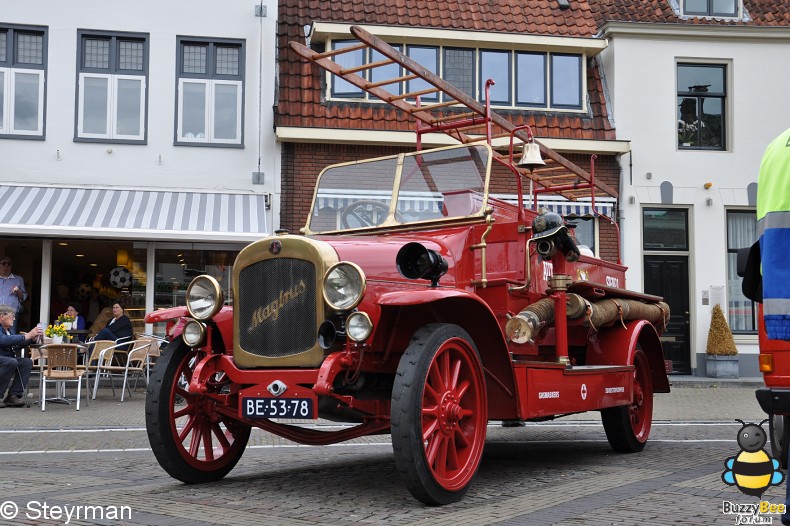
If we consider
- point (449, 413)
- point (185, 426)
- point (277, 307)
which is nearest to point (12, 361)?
point (185, 426)

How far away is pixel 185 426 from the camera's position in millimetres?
6789

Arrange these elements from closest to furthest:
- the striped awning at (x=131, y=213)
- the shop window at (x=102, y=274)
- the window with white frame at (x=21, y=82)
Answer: the striped awning at (x=131, y=213), the shop window at (x=102, y=274), the window with white frame at (x=21, y=82)

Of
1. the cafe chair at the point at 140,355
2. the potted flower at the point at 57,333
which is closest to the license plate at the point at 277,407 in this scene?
the cafe chair at the point at 140,355

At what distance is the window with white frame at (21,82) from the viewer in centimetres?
1786

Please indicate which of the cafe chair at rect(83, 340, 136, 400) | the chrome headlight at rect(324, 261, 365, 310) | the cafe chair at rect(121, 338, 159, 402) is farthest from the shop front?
the chrome headlight at rect(324, 261, 365, 310)

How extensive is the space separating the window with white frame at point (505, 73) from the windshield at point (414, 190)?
37.1ft

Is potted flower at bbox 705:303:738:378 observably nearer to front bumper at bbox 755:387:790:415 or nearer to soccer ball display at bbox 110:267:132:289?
soccer ball display at bbox 110:267:132:289

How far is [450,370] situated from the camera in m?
6.25

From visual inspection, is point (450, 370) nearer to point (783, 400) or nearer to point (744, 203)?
point (783, 400)

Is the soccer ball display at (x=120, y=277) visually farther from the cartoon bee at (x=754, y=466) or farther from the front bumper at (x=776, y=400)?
the front bumper at (x=776, y=400)

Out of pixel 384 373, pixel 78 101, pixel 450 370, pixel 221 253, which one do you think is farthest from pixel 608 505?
pixel 78 101

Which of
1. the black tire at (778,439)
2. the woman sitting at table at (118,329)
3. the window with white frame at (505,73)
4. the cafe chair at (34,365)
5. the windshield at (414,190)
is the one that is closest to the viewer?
the black tire at (778,439)

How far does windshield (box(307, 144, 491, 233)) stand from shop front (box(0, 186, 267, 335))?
877cm

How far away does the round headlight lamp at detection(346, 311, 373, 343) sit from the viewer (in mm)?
5887
